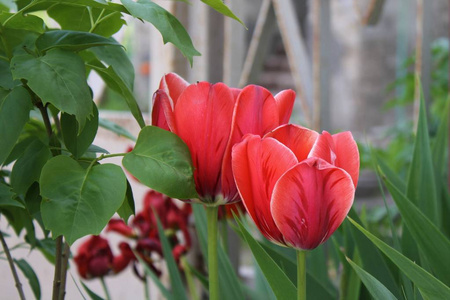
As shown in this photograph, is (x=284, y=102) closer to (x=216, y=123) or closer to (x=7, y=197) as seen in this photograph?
(x=216, y=123)

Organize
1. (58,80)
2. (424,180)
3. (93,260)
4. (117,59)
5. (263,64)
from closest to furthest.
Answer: (58,80)
(117,59)
(424,180)
(93,260)
(263,64)

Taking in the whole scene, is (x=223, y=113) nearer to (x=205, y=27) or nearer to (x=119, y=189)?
(x=119, y=189)

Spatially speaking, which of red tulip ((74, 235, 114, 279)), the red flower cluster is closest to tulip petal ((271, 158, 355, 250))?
the red flower cluster

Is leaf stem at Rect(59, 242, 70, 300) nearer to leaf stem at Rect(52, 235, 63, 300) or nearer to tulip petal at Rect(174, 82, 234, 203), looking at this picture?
leaf stem at Rect(52, 235, 63, 300)

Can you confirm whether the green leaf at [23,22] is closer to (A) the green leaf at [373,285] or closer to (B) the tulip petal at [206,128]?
(B) the tulip petal at [206,128]

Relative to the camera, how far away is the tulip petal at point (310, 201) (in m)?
0.35

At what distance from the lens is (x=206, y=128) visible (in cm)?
40

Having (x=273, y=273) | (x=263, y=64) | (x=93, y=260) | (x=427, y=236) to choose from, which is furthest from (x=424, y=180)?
(x=263, y=64)

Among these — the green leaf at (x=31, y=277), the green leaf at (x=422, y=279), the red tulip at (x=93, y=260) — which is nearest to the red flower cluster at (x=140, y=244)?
the red tulip at (x=93, y=260)

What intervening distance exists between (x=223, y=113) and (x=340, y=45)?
4979 millimetres

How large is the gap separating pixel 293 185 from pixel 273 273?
0.33ft

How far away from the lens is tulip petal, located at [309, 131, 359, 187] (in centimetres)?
37

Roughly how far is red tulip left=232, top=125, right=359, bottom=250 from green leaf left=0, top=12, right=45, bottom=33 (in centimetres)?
15

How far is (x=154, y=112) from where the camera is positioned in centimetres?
42
